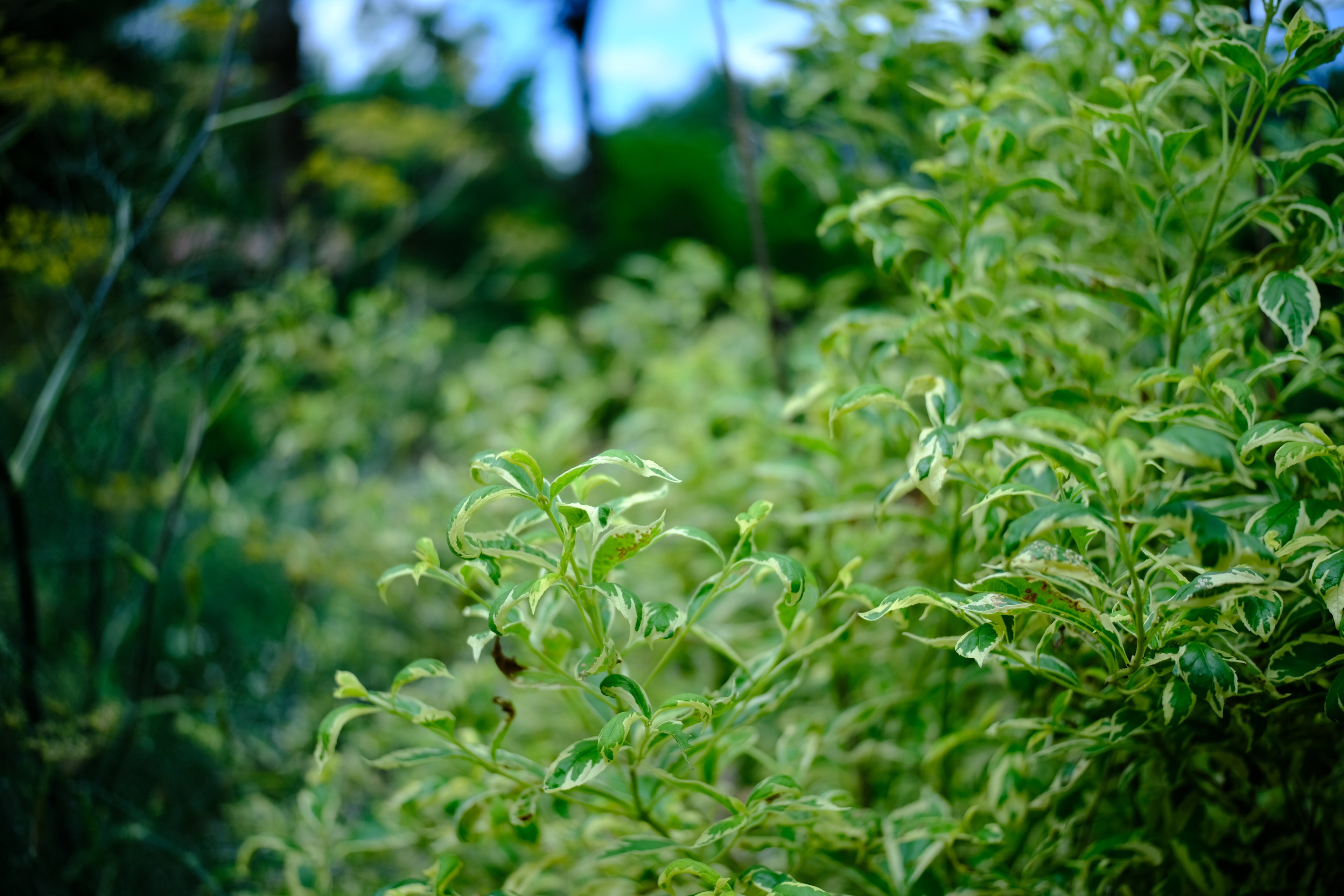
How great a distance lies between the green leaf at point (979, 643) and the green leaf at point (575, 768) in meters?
0.30

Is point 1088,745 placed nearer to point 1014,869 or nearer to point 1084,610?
point 1084,610

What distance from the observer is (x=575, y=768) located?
62 centimetres

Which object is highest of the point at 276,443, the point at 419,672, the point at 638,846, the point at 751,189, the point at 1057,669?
the point at 751,189

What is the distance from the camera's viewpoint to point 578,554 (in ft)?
2.46

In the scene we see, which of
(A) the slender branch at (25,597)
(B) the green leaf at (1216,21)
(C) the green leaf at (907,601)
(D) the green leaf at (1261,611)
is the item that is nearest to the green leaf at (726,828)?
(C) the green leaf at (907,601)

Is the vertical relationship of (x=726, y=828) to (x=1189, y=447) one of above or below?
below

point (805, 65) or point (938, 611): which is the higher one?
point (805, 65)

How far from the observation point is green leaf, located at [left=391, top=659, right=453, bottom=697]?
2.21ft

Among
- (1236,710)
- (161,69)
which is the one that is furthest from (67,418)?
(1236,710)

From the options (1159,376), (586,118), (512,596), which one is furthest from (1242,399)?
(586,118)

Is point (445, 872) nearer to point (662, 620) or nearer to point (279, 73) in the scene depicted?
point (662, 620)

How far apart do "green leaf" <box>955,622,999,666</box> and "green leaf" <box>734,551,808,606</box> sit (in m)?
0.13

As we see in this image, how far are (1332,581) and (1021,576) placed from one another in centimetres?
23

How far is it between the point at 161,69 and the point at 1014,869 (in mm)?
2326
